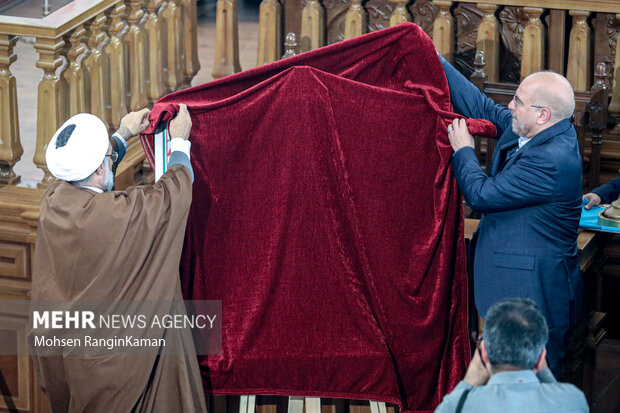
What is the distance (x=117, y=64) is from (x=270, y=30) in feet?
3.36

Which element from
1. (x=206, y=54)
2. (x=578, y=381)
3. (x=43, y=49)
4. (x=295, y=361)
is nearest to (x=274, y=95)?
(x=295, y=361)

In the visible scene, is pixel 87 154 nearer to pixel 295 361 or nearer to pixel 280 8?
pixel 295 361

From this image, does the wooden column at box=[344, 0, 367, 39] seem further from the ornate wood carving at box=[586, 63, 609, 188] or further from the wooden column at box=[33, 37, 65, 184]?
the wooden column at box=[33, 37, 65, 184]

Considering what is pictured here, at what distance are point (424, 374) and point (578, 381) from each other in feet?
2.77

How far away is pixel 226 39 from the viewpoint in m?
6.16

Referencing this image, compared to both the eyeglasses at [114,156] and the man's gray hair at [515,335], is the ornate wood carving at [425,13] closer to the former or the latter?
the eyeglasses at [114,156]

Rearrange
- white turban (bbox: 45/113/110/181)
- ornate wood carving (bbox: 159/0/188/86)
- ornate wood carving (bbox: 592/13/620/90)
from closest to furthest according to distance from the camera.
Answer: white turban (bbox: 45/113/110/181)
ornate wood carving (bbox: 592/13/620/90)
ornate wood carving (bbox: 159/0/188/86)

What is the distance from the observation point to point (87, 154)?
3619 mm

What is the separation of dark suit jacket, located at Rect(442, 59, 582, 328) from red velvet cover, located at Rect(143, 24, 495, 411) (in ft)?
0.43

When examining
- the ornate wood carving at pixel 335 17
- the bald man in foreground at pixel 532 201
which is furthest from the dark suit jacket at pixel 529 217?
the ornate wood carving at pixel 335 17

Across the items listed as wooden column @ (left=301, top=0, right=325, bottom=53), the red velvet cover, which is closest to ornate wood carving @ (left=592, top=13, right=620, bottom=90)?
wooden column @ (left=301, top=0, right=325, bottom=53)

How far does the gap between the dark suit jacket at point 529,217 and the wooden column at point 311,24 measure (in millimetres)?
2101

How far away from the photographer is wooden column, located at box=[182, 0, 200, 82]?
6.10 metres

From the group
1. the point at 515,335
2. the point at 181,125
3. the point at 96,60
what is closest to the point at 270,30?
the point at 96,60
